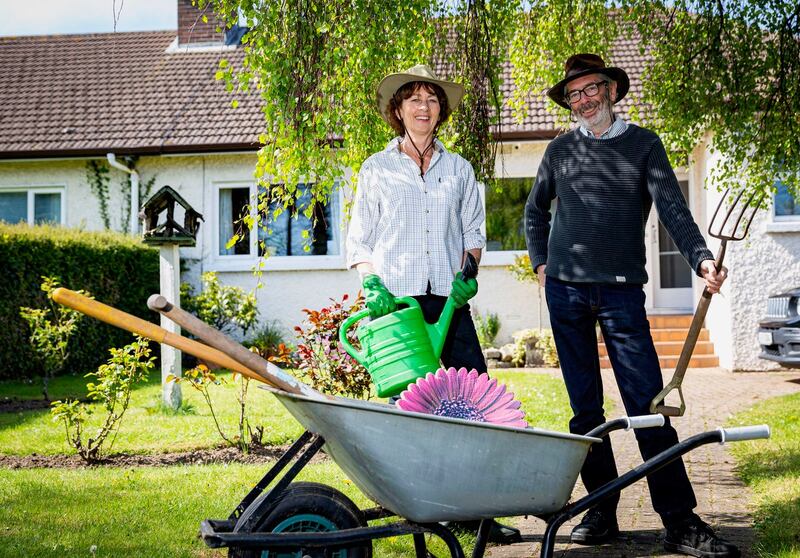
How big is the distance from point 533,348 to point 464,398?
825cm

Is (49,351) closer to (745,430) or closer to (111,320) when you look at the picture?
(111,320)

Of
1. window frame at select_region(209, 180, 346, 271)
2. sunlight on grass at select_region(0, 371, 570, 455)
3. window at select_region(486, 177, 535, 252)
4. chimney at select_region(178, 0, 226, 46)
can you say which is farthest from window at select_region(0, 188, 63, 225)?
window at select_region(486, 177, 535, 252)

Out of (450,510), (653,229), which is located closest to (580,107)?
(450,510)

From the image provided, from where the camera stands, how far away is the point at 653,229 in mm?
12484

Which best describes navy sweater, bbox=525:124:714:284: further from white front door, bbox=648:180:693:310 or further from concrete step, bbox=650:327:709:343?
white front door, bbox=648:180:693:310

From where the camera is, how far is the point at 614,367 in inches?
139

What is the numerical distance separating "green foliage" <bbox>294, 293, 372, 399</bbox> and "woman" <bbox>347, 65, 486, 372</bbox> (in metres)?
2.25

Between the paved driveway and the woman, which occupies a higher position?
the woman

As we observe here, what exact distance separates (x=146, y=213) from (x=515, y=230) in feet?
21.4

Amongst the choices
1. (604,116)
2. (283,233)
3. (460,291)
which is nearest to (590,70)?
(604,116)

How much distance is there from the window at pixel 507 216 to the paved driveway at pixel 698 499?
4.28 m

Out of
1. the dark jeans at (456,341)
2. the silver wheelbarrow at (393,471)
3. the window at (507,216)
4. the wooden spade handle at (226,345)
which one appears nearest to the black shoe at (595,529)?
the dark jeans at (456,341)

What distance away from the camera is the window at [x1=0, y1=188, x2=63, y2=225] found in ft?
41.5

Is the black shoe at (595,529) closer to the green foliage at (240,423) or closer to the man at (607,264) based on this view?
the man at (607,264)
